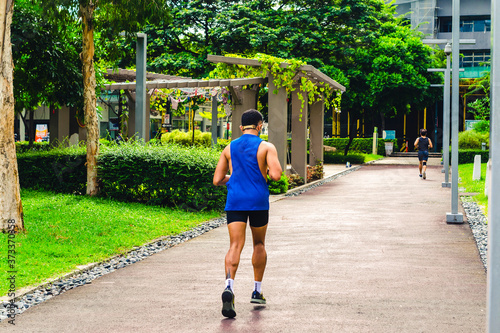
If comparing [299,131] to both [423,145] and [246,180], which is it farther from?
[246,180]

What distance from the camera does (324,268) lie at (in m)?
7.59

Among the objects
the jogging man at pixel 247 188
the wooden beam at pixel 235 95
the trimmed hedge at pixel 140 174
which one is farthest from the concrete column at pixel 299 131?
the jogging man at pixel 247 188

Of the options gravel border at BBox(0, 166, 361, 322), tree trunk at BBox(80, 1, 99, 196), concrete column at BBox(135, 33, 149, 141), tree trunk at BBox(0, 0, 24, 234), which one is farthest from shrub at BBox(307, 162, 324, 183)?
tree trunk at BBox(0, 0, 24, 234)

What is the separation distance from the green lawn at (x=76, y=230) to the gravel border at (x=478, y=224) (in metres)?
4.67

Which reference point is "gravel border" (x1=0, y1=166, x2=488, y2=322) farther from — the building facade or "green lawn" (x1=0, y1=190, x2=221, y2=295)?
the building facade

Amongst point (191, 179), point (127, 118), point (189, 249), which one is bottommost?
point (189, 249)

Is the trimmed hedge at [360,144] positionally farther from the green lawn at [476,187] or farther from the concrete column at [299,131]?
the concrete column at [299,131]

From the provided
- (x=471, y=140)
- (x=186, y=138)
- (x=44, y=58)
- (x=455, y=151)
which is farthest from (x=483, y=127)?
(x=44, y=58)

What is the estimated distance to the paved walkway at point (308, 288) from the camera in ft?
17.3

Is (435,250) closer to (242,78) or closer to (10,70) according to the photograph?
(10,70)

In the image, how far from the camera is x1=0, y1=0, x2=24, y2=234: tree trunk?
8.82 m

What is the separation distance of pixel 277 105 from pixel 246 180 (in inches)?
503

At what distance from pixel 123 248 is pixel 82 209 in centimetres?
282

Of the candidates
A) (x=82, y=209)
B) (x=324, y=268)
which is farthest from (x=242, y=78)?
(x=324, y=268)
